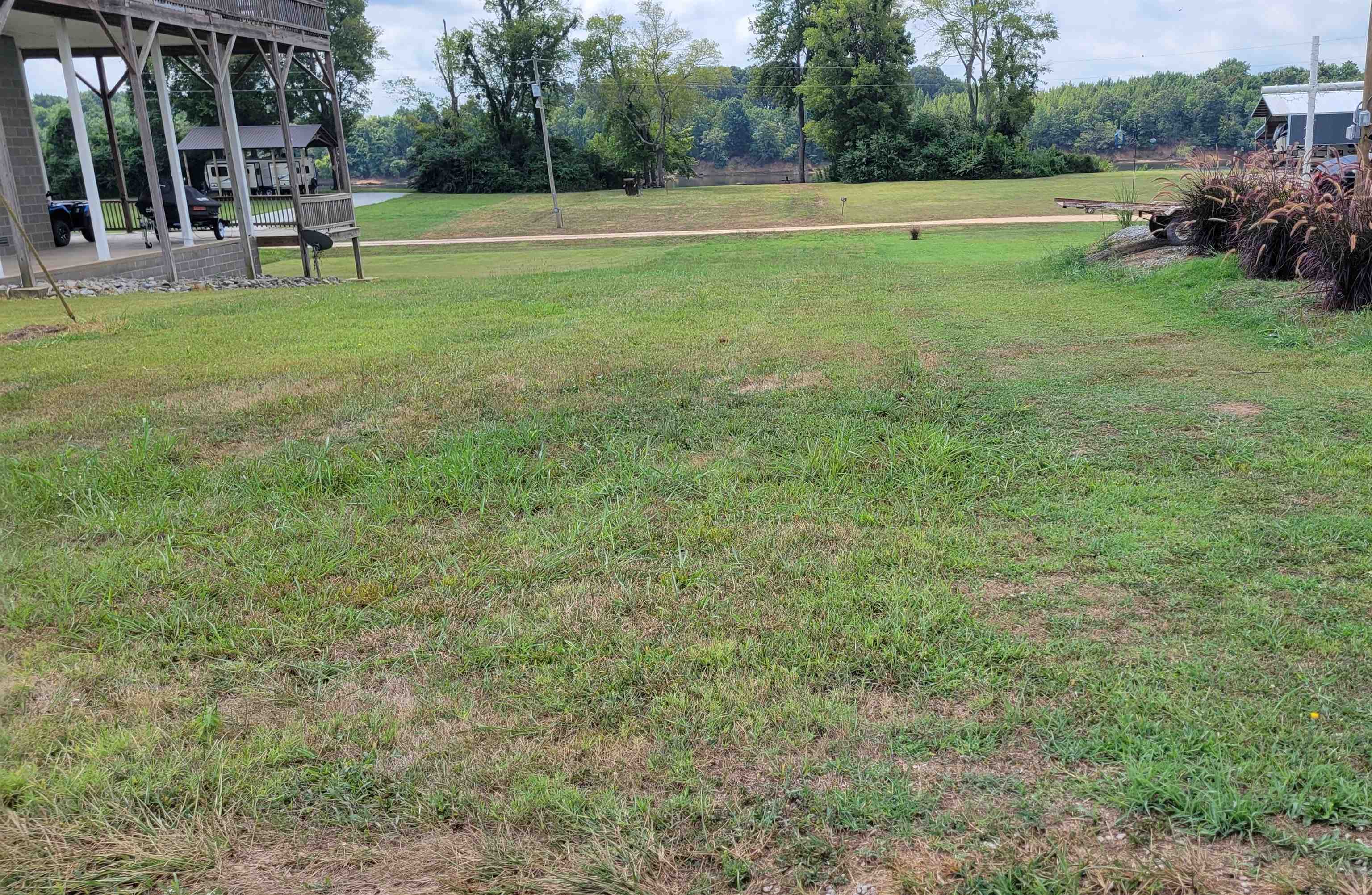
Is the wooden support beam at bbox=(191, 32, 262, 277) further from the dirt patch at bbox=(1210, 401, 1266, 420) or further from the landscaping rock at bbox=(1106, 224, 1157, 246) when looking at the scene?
the dirt patch at bbox=(1210, 401, 1266, 420)

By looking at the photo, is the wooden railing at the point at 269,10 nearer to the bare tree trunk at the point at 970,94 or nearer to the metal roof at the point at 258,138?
the metal roof at the point at 258,138

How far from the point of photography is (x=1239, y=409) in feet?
19.0

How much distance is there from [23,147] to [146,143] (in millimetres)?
3719

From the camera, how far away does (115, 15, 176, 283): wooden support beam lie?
15492 mm

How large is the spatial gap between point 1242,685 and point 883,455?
245cm

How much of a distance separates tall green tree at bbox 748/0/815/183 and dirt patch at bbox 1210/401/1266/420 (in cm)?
6532

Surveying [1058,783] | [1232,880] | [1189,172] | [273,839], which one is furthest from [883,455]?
[1189,172]

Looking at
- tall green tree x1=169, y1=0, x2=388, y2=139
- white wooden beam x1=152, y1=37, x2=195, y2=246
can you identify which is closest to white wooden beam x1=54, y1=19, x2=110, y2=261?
white wooden beam x1=152, y1=37, x2=195, y2=246

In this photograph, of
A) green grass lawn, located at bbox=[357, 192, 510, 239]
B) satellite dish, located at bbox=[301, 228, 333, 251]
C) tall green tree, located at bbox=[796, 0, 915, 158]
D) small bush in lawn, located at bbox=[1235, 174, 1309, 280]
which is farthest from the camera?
tall green tree, located at bbox=[796, 0, 915, 158]

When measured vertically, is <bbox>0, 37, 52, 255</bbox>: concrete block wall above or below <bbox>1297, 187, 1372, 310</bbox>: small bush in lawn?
above

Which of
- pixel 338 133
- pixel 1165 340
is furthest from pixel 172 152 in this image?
pixel 1165 340

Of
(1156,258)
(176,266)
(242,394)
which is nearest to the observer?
(242,394)

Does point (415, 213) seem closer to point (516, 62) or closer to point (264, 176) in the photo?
point (264, 176)

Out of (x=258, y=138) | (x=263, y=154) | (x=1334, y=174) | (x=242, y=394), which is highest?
(x=258, y=138)
